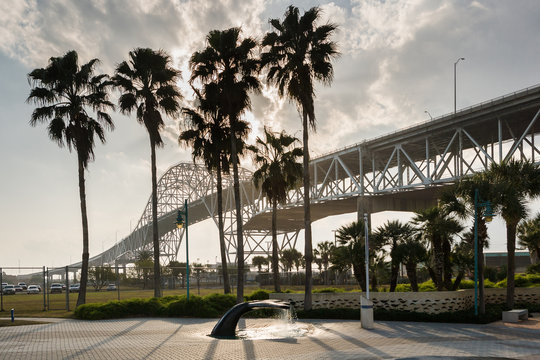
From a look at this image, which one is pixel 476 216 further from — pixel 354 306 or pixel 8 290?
pixel 8 290

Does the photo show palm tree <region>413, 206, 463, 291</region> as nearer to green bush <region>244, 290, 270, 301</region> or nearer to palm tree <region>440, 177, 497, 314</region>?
palm tree <region>440, 177, 497, 314</region>

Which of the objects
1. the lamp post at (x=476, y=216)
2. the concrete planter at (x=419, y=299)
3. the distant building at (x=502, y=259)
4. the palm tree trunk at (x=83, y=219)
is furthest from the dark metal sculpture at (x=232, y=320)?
the distant building at (x=502, y=259)

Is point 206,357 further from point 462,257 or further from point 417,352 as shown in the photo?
point 462,257

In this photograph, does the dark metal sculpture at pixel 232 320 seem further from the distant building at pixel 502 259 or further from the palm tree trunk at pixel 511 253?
the distant building at pixel 502 259

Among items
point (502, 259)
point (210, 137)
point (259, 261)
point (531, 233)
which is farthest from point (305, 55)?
point (259, 261)

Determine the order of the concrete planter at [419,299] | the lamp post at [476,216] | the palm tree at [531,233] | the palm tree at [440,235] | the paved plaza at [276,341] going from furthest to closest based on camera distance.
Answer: the palm tree at [531,233] < the palm tree at [440,235] < the concrete planter at [419,299] < the lamp post at [476,216] < the paved plaza at [276,341]

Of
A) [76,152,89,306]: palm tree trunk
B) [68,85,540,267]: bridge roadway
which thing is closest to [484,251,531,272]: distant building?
[68,85,540,267]: bridge roadway

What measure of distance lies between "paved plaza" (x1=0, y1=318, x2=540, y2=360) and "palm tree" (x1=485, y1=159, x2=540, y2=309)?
6089 millimetres

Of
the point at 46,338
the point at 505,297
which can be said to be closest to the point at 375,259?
the point at 505,297

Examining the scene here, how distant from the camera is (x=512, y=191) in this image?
2444 cm

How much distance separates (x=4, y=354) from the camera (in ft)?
48.0

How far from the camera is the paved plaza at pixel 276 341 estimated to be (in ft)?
46.7

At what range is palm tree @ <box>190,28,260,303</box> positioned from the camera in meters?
29.2

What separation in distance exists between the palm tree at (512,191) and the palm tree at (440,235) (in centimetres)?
282
